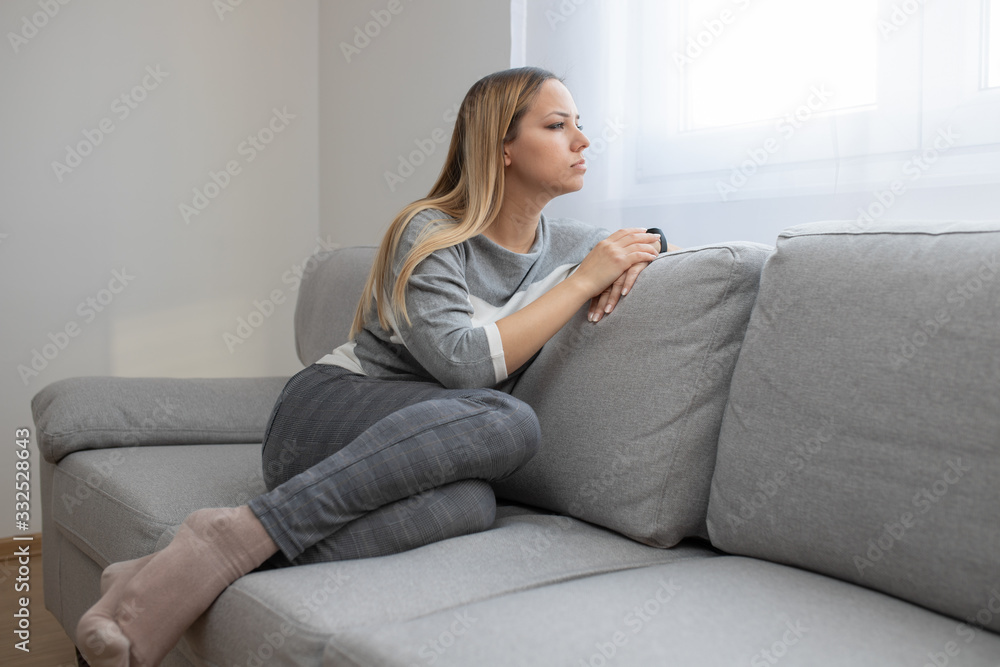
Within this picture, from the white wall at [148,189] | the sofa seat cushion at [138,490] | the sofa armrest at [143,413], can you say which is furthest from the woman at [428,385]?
the white wall at [148,189]

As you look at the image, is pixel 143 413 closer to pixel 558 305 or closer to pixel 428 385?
pixel 428 385

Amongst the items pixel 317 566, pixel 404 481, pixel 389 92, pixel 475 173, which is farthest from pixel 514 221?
pixel 389 92

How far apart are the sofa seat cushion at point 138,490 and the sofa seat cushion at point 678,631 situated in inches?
24.3

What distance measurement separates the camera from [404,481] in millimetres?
1070

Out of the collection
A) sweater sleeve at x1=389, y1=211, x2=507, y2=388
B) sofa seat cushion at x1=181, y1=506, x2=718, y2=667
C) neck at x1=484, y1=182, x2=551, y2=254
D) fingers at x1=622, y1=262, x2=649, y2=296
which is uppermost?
neck at x1=484, y1=182, x2=551, y2=254

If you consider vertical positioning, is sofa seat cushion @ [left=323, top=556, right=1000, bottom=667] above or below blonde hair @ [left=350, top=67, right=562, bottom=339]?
below

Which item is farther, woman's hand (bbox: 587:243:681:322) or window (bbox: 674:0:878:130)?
window (bbox: 674:0:878:130)

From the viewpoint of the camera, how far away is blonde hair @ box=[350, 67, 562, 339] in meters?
1.45

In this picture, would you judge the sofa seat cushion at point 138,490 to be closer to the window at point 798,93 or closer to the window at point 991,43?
the window at point 798,93

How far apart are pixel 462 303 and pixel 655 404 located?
1.19ft

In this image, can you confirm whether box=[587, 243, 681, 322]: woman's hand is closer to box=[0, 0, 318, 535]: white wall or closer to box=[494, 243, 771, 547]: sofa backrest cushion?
box=[494, 243, 771, 547]: sofa backrest cushion

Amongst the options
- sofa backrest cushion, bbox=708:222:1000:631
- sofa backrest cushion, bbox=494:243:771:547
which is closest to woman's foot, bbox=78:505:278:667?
sofa backrest cushion, bbox=494:243:771:547

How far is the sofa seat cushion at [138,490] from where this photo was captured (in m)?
1.33

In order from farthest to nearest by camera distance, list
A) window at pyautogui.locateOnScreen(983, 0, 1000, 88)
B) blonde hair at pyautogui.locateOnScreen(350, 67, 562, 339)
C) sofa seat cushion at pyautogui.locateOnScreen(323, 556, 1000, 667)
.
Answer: blonde hair at pyautogui.locateOnScreen(350, 67, 562, 339), window at pyautogui.locateOnScreen(983, 0, 1000, 88), sofa seat cushion at pyautogui.locateOnScreen(323, 556, 1000, 667)
